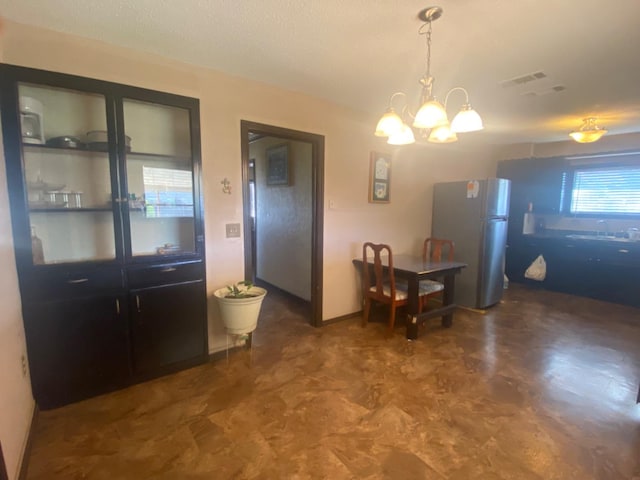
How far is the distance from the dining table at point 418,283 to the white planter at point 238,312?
57.8 inches

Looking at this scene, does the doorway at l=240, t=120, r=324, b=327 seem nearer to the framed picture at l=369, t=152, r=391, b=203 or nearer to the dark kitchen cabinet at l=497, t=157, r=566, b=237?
the framed picture at l=369, t=152, r=391, b=203

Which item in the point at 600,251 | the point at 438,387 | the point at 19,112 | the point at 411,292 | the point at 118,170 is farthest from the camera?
the point at 600,251

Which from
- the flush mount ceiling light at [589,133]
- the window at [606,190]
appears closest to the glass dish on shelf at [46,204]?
the flush mount ceiling light at [589,133]

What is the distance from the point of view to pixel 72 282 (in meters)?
2.00

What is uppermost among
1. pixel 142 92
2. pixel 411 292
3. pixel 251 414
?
pixel 142 92

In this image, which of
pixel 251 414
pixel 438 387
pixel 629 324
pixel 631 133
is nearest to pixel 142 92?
pixel 251 414

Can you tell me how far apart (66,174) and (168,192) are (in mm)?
639

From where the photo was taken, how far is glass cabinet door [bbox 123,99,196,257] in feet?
7.69

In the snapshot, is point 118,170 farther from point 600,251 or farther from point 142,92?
point 600,251

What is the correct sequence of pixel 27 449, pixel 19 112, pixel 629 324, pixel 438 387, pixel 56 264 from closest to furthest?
1. pixel 27 449
2. pixel 19 112
3. pixel 56 264
4. pixel 438 387
5. pixel 629 324

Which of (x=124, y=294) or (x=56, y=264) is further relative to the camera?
(x=124, y=294)

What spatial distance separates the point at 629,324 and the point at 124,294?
5120mm

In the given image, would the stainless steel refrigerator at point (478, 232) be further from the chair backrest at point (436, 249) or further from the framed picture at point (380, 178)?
the framed picture at point (380, 178)

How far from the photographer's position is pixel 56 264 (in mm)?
1957
